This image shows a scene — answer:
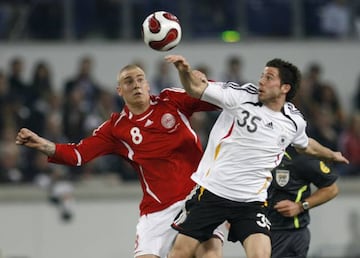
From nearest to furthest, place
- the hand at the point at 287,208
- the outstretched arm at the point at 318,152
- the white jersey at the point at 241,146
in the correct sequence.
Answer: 1. the white jersey at the point at 241,146
2. the outstretched arm at the point at 318,152
3. the hand at the point at 287,208

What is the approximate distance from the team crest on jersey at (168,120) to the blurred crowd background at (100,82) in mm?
5778

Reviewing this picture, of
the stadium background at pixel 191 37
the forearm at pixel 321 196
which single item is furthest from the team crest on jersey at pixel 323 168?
the stadium background at pixel 191 37

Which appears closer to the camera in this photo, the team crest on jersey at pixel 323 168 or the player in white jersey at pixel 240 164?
the player in white jersey at pixel 240 164

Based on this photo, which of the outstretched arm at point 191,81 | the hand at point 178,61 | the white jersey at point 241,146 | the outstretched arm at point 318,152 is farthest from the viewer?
the outstretched arm at point 318,152

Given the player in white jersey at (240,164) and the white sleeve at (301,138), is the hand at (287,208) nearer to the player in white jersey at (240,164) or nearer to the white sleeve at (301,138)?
the white sleeve at (301,138)

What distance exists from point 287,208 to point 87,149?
1828 millimetres

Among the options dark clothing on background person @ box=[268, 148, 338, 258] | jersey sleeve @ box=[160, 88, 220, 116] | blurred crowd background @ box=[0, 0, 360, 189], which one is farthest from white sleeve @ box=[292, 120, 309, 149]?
blurred crowd background @ box=[0, 0, 360, 189]

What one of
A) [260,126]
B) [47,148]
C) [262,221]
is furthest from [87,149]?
[262,221]

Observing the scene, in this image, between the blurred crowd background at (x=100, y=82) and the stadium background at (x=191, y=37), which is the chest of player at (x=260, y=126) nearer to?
the blurred crowd background at (x=100, y=82)

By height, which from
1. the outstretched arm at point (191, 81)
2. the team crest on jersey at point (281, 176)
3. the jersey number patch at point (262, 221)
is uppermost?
the outstretched arm at point (191, 81)

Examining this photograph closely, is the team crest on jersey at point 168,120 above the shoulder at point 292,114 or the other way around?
the other way around

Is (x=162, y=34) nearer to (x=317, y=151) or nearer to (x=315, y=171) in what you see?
(x=317, y=151)

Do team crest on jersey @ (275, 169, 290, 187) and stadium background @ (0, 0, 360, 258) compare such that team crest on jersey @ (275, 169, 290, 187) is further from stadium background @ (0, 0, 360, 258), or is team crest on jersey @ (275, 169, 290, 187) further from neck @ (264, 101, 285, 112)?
stadium background @ (0, 0, 360, 258)

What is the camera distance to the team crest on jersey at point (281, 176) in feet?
39.1
